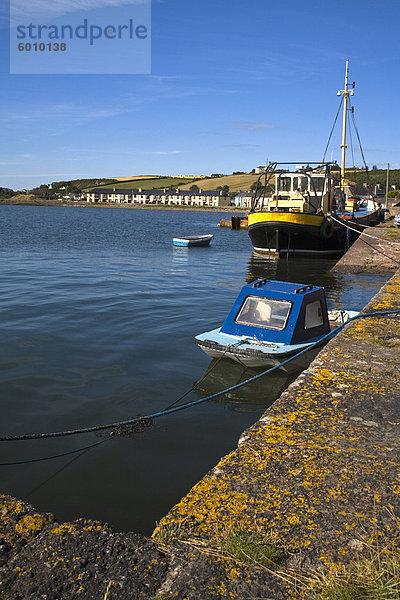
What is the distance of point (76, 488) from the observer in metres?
6.13

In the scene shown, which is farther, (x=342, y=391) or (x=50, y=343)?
(x=50, y=343)

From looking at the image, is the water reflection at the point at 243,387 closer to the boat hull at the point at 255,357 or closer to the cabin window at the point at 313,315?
the boat hull at the point at 255,357

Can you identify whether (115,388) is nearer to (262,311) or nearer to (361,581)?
(262,311)

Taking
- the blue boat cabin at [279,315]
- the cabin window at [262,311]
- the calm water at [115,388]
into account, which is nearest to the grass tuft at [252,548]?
the calm water at [115,388]

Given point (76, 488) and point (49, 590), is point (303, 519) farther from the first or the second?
point (76, 488)

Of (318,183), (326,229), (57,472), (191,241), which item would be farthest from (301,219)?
(57,472)

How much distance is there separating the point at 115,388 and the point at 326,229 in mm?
23840

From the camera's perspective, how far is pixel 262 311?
1045 centimetres

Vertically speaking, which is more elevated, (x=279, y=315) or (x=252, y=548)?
(x=279, y=315)

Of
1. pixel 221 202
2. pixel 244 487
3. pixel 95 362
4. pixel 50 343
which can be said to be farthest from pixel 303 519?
pixel 221 202

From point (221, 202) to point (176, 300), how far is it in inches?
6620

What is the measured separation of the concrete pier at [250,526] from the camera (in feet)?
8.75

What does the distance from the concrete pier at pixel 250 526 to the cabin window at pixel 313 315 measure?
5.77m

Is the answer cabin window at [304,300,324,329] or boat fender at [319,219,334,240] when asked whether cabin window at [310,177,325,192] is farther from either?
cabin window at [304,300,324,329]
